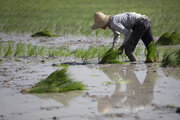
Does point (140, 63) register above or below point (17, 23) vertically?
below

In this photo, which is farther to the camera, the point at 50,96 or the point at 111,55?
the point at 111,55

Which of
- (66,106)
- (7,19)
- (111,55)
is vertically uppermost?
(7,19)

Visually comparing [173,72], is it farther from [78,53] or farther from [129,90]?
[78,53]

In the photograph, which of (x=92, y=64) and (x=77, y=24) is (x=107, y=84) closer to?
(x=92, y=64)

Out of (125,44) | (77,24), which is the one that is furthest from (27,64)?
(77,24)

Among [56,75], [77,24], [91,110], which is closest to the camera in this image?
[91,110]

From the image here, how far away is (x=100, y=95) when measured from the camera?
15.6 feet

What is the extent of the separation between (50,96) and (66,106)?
0.54 meters

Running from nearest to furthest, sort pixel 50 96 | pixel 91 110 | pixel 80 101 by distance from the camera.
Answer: pixel 91 110 < pixel 80 101 < pixel 50 96

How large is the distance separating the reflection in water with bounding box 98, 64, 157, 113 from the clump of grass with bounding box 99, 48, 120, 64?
1.00 ft

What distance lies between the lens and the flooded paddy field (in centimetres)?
402

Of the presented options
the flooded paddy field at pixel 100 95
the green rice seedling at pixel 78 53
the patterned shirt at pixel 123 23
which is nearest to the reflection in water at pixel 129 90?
the flooded paddy field at pixel 100 95

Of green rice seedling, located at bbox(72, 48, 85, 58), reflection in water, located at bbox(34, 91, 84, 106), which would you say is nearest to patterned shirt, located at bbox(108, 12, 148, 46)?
Result: green rice seedling, located at bbox(72, 48, 85, 58)

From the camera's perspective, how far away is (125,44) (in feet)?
23.1
